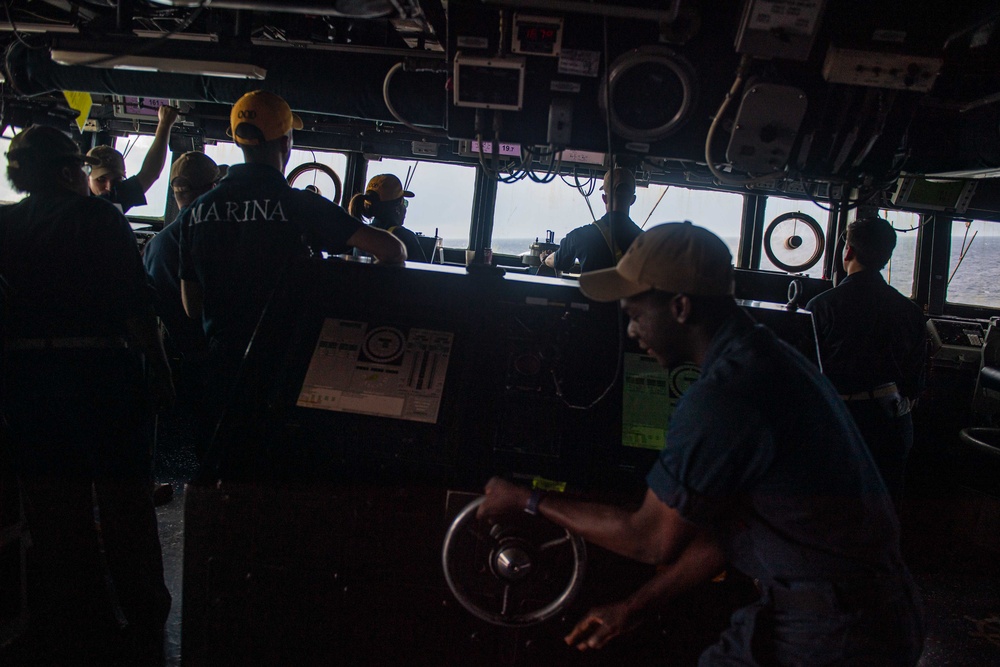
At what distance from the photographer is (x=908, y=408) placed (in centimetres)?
275

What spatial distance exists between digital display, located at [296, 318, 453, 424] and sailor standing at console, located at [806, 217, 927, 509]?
6.46ft

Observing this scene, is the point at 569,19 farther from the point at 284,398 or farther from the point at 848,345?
the point at 848,345

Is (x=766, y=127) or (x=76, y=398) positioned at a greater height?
(x=766, y=127)

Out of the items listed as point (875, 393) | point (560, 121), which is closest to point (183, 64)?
point (560, 121)

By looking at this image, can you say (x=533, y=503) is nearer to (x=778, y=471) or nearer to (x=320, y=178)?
(x=778, y=471)

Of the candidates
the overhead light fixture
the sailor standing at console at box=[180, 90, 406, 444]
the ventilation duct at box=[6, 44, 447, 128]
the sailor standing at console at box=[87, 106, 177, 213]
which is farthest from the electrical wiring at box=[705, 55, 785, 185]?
the sailor standing at console at box=[87, 106, 177, 213]

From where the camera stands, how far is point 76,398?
6.00 feet

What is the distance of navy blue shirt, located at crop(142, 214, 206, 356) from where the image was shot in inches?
99.2

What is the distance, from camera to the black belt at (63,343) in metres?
1.80

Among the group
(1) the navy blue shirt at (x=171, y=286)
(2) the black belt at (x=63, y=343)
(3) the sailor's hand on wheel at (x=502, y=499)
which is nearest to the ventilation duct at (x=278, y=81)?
(1) the navy blue shirt at (x=171, y=286)

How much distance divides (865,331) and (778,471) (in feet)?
6.54

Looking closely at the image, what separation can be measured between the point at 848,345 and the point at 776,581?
1.94 meters

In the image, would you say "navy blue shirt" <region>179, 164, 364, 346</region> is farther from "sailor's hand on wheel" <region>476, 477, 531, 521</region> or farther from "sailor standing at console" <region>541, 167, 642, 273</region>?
"sailor standing at console" <region>541, 167, 642, 273</region>

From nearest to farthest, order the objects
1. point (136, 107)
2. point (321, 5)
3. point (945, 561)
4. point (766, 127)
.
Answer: point (321, 5) → point (766, 127) → point (945, 561) → point (136, 107)
